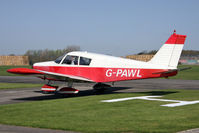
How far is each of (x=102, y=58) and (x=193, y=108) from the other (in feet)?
23.8

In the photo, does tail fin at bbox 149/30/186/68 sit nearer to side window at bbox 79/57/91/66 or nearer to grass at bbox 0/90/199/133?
grass at bbox 0/90/199/133

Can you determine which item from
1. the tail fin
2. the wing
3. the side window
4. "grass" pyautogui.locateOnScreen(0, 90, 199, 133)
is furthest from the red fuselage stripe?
"grass" pyautogui.locateOnScreen(0, 90, 199, 133)

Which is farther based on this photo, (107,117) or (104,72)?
(104,72)

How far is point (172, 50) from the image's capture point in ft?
52.3

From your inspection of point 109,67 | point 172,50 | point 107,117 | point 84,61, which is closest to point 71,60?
point 84,61

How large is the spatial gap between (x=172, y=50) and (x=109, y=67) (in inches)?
145

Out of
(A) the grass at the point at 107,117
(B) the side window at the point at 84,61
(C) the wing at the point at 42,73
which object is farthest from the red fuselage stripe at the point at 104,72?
(A) the grass at the point at 107,117

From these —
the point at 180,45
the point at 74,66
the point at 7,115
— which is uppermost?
the point at 180,45

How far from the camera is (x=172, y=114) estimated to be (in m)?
9.86

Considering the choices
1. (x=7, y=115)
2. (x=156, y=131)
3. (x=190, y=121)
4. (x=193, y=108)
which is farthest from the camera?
(x=193, y=108)

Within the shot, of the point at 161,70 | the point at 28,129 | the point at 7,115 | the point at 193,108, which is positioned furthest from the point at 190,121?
the point at 161,70

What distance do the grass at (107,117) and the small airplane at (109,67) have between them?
3.90 meters

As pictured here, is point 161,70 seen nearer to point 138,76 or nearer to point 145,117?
point 138,76

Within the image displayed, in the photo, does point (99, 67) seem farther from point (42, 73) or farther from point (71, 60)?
point (42, 73)
